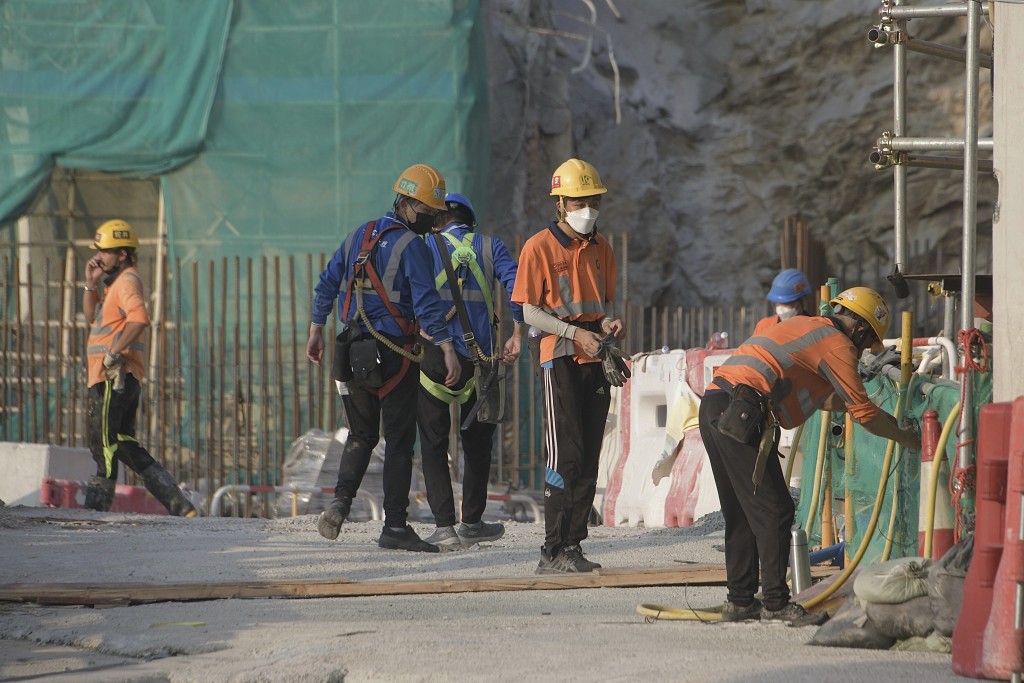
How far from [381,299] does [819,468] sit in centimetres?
242

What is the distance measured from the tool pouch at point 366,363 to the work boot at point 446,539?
2.96 feet

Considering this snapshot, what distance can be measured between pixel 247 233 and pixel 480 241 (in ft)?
24.8

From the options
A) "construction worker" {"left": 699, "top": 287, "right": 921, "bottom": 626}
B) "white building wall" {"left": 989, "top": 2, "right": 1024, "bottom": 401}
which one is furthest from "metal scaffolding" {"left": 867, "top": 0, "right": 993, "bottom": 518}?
"construction worker" {"left": 699, "top": 287, "right": 921, "bottom": 626}

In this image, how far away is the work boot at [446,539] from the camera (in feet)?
26.5

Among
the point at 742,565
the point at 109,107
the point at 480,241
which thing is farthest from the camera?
the point at 109,107

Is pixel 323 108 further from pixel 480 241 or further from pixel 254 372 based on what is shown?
pixel 480 241

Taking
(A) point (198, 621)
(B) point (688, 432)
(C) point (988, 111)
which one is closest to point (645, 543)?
(B) point (688, 432)

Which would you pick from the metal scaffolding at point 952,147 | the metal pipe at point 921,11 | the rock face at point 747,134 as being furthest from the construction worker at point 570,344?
the rock face at point 747,134

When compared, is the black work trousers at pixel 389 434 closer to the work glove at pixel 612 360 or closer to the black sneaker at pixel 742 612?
the work glove at pixel 612 360

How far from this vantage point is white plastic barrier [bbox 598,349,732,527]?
35.7ft

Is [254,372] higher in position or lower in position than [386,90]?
lower

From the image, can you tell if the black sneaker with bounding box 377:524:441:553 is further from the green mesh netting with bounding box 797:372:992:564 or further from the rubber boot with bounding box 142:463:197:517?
the rubber boot with bounding box 142:463:197:517

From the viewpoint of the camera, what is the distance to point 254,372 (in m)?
15.3

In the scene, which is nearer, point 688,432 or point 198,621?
point 198,621
